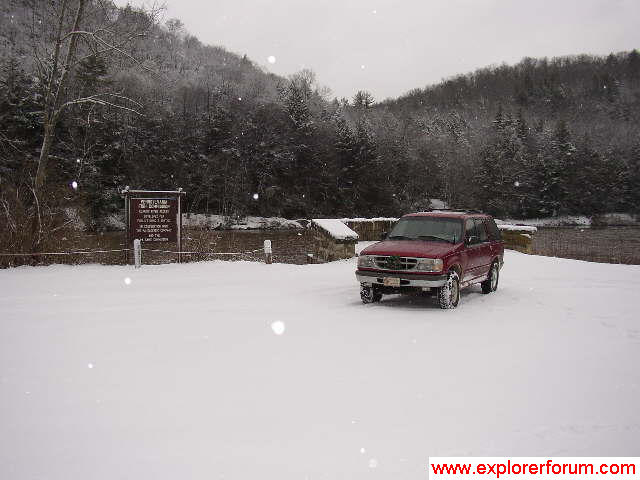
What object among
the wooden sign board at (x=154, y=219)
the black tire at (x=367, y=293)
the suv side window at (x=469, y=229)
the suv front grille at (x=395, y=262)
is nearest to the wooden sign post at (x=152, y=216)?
the wooden sign board at (x=154, y=219)

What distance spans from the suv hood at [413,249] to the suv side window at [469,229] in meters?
0.68

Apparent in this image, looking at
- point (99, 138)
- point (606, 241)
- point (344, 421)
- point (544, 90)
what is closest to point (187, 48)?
point (544, 90)

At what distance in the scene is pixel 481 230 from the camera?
11883mm

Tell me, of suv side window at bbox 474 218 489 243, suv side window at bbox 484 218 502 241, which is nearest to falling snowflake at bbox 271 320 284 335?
suv side window at bbox 474 218 489 243

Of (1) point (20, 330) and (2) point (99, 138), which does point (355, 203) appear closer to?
(2) point (99, 138)

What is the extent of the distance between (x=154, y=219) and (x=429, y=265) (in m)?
10.7

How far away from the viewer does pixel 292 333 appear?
7910mm

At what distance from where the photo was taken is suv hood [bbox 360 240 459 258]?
9.75 metres

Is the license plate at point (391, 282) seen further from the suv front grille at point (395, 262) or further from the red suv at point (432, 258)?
the suv front grille at point (395, 262)

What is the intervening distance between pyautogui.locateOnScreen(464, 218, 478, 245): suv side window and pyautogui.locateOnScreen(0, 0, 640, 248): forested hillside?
1247 centimetres

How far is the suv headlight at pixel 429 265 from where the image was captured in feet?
31.5

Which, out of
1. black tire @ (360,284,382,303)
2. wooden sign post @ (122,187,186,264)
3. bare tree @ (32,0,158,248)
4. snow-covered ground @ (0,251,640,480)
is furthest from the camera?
bare tree @ (32,0,158,248)

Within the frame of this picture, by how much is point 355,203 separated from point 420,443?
5463 cm

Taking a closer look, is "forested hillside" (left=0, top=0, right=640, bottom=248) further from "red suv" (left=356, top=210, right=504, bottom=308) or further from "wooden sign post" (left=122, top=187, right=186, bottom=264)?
"red suv" (left=356, top=210, right=504, bottom=308)
